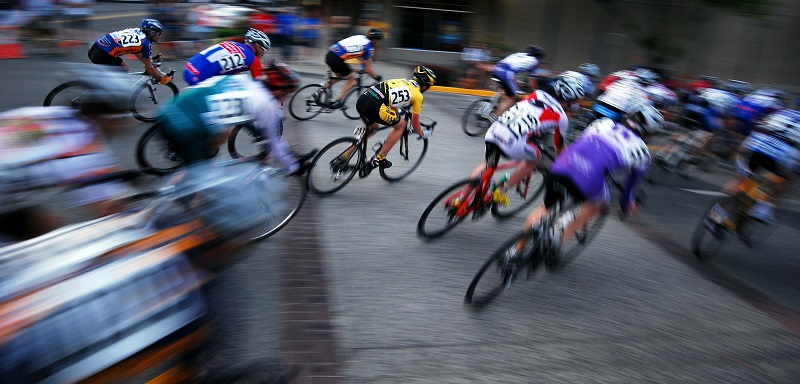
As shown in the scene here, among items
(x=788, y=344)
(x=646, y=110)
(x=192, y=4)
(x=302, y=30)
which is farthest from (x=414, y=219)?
(x=192, y=4)

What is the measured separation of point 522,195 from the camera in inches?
262

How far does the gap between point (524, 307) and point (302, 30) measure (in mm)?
15393

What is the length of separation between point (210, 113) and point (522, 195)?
135 inches

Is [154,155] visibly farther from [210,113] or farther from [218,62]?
[210,113]

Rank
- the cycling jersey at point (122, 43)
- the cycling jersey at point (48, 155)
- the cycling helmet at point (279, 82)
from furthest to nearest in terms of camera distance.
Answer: the cycling jersey at point (122, 43) < the cycling helmet at point (279, 82) < the cycling jersey at point (48, 155)

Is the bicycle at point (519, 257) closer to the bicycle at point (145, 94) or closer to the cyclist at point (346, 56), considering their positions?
the bicycle at point (145, 94)

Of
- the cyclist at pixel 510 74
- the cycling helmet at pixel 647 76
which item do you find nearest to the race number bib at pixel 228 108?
the cyclist at pixel 510 74

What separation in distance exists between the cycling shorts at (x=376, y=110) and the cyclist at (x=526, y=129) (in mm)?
1443

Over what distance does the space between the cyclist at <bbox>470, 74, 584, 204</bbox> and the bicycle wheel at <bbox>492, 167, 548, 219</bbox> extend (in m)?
0.31

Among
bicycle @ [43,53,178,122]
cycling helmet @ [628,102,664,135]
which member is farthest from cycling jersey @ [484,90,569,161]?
bicycle @ [43,53,178,122]

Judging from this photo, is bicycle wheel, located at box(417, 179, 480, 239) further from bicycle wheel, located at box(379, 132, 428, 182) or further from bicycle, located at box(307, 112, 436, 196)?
bicycle wheel, located at box(379, 132, 428, 182)

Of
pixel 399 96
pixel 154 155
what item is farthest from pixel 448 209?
pixel 154 155

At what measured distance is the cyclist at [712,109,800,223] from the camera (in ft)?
19.5

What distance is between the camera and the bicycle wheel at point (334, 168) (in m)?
6.77
